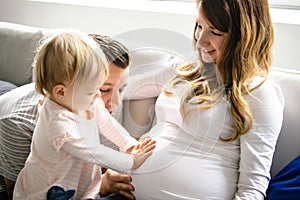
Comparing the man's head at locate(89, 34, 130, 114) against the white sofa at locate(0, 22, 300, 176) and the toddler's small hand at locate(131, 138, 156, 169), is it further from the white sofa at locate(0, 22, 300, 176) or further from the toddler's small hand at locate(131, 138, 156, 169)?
the toddler's small hand at locate(131, 138, 156, 169)

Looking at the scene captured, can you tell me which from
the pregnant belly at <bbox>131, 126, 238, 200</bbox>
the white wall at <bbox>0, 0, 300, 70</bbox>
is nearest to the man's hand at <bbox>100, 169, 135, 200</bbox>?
the pregnant belly at <bbox>131, 126, 238, 200</bbox>

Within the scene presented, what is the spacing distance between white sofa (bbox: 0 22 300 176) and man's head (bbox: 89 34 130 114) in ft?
0.08

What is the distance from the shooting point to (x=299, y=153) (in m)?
1.37

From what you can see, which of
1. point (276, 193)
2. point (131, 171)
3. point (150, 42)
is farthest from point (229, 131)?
point (150, 42)

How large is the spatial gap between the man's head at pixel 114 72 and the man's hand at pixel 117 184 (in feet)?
1.06

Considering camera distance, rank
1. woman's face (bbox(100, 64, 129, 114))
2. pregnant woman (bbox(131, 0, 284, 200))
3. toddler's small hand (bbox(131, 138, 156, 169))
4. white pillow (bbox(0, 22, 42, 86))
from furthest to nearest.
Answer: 1. white pillow (bbox(0, 22, 42, 86))
2. pregnant woman (bbox(131, 0, 284, 200))
3. toddler's small hand (bbox(131, 138, 156, 169))
4. woman's face (bbox(100, 64, 129, 114))

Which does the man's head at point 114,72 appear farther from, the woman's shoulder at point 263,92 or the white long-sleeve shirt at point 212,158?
the woman's shoulder at point 263,92

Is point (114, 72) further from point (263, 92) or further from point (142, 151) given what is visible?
point (263, 92)

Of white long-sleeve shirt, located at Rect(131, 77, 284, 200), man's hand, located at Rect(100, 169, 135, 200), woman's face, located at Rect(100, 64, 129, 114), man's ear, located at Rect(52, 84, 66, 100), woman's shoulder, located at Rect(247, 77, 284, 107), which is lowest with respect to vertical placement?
man's hand, located at Rect(100, 169, 135, 200)

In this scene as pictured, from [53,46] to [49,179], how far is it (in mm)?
376

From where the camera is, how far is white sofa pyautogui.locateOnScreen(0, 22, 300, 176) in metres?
1.08

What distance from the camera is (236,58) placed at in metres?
1.29

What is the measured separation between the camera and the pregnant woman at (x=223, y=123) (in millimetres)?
1226

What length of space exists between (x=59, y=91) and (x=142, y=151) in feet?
0.84
